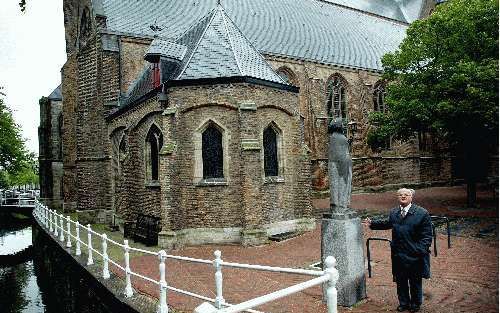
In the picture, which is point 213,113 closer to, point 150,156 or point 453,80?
point 150,156

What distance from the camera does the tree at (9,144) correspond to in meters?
31.7

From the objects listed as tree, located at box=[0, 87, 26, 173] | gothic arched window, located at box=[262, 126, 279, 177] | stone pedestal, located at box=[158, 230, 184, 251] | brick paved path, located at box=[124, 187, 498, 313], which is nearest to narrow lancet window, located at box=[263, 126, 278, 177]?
gothic arched window, located at box=[262, 126, 279, 177]

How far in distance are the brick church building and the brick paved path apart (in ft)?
4.77

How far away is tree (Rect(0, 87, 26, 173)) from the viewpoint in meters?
31.7

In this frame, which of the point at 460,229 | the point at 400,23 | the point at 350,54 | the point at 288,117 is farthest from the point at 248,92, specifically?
the point at 400,23

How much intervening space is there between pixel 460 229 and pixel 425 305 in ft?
24.9

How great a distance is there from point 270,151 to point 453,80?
748 cm

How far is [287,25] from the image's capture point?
88.6ft

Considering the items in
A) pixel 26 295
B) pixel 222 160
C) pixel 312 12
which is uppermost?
pixel 312 12

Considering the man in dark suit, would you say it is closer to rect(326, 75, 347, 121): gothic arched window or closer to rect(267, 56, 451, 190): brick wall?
rect(267, 56, 451, 190): brick wall

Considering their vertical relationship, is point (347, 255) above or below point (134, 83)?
below

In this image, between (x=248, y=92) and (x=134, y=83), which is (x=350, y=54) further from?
(x=248, y=92)

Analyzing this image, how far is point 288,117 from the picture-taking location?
1346 cm

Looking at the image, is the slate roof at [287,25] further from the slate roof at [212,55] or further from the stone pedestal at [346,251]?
the stone pedestal at [346,251]
